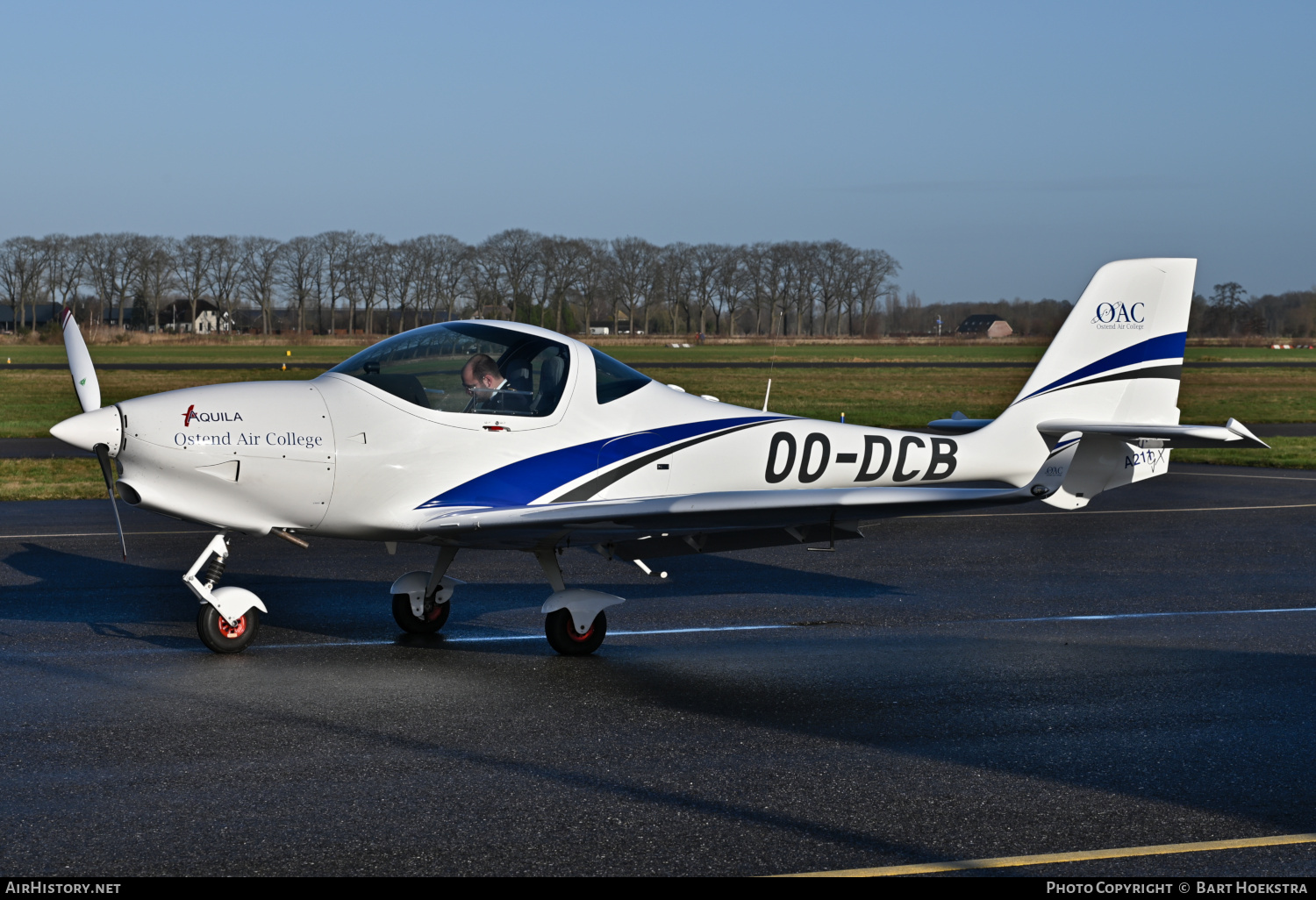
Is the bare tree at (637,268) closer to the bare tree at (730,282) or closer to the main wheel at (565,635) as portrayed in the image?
the bare tree at (730,282)

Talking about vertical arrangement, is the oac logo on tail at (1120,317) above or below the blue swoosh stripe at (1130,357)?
above

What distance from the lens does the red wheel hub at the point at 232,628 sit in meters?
7.90

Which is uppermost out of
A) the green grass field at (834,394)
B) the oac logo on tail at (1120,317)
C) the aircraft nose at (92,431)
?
the oac logo on tail at (1120,317)

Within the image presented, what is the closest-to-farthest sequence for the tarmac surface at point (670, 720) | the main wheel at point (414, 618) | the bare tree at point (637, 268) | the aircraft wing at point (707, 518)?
1. the tarmac surface at point (670, 720)
2. the aircraft wing at point (707, 518)
3. the main wheel at point (414, 618)
4. the bare tree at point (637, 268)

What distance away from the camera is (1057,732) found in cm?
630

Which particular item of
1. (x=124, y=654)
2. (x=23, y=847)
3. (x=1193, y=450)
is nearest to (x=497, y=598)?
(x=124, y=654)

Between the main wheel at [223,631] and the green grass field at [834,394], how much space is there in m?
9.83

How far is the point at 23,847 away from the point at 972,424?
8616 mm

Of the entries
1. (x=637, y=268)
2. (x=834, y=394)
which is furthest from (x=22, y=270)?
(x=834, y=394)

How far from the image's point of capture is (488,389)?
8062 millimetres

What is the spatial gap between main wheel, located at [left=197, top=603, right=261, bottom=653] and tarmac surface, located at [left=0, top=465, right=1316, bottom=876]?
0.77 feet

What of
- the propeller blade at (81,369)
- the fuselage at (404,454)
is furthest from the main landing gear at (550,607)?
the propeller blade at (81,369)

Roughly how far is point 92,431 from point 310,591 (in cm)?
317

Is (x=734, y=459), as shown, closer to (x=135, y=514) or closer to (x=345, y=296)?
(x=135, y=514)
